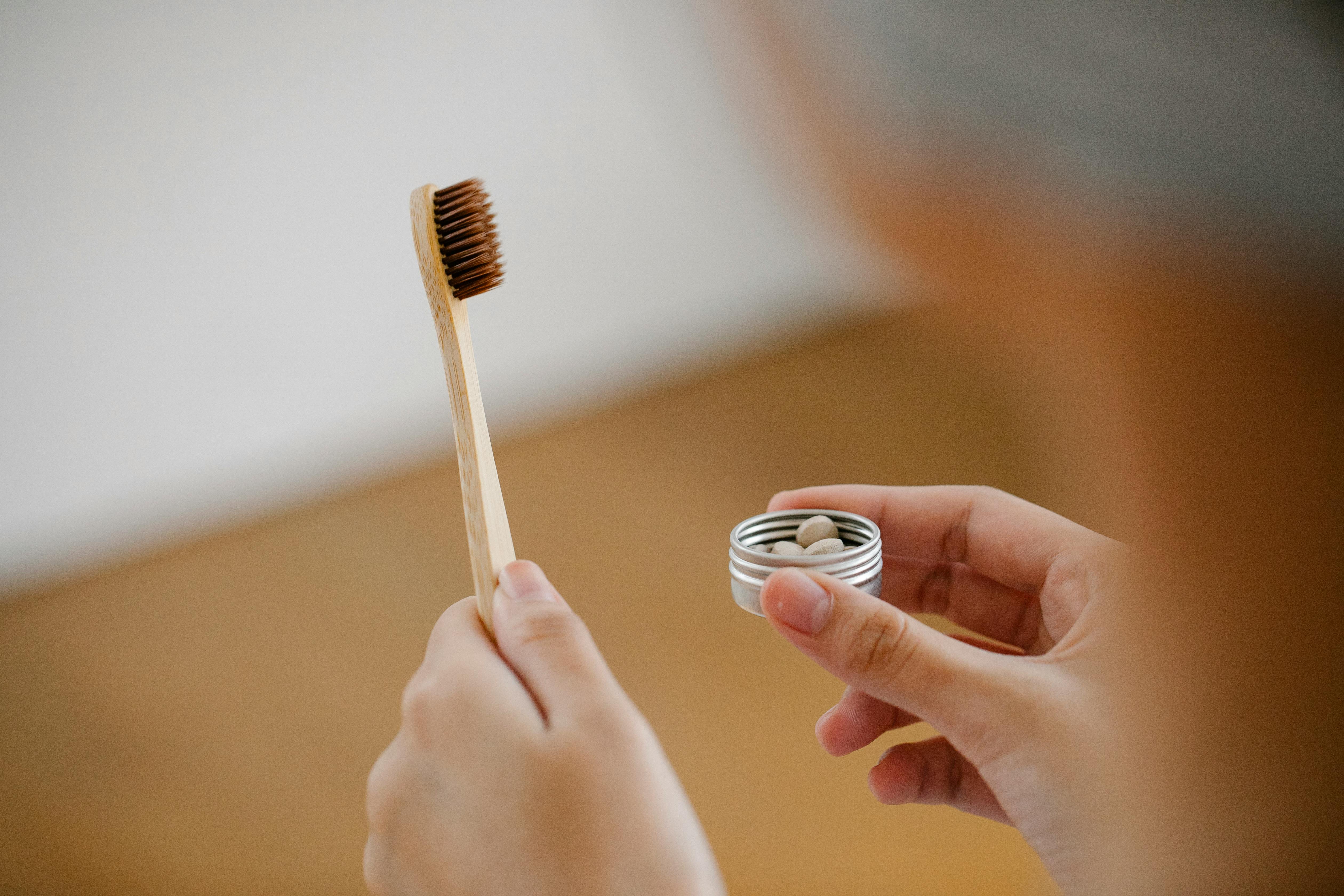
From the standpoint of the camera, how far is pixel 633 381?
38.2 inches

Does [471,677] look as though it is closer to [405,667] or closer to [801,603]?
[801,603]

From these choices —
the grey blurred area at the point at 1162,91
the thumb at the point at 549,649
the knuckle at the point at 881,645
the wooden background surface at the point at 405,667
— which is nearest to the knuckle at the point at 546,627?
the thumb at the point at 549,649

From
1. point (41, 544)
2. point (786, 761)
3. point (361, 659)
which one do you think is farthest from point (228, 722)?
point (786, 761)

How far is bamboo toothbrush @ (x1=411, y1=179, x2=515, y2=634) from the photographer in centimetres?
38

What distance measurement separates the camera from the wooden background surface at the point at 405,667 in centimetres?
69

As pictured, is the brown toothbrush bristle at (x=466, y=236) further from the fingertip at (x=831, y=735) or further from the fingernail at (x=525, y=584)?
the fingertip at (x=831, y=735)

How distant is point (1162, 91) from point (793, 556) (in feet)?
1.08

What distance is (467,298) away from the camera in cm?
40

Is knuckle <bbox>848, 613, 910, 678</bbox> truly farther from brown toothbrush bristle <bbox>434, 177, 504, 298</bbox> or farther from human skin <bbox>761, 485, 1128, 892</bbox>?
brown toothbrush bristle <bbox>434, 177, 504, 298</bbox>

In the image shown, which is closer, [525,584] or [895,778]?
[525,584]

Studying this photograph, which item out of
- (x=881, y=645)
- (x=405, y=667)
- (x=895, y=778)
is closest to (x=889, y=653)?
(x=881, y=645)

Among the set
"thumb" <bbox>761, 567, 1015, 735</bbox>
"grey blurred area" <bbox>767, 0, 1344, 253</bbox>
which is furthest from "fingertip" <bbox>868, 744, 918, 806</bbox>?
"grey blurred area" <bbox>767, 0, 1344, 253</bbox>

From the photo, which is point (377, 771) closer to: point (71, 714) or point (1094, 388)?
point (1094, 388)

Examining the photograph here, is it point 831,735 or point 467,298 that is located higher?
point 467,298
